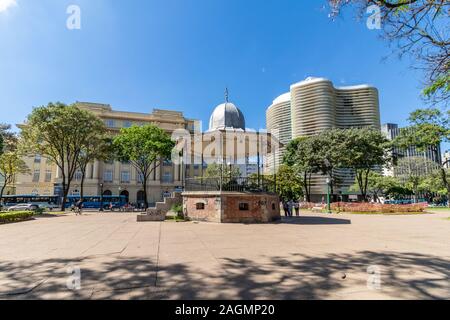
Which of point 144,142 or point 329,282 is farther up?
point 144,142

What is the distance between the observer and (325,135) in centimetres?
4231

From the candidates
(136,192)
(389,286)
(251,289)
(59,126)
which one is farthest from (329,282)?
(136,192)

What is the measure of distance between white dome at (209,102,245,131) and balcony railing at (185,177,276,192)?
140 inches

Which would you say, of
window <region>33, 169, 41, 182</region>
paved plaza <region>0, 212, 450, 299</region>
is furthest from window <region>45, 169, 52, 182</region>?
paved plaza <region>0, 212, 450, 299</region>

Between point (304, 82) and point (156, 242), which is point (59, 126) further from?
point (304, 82)

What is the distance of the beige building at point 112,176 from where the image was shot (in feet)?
188

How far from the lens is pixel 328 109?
6931 centimetres

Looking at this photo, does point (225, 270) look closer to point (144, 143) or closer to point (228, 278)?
point (228, 278)

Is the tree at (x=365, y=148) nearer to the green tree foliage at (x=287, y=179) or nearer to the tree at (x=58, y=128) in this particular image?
the green tree foliage at (x=287, y=179)

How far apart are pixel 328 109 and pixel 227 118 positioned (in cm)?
6045

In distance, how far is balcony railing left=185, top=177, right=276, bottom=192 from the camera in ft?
52.3

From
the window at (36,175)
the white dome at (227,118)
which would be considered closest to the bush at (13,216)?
the white dome at (227,118)

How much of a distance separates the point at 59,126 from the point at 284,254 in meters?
31.2

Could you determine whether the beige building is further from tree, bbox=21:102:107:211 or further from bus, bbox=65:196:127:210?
tree, bbox=21:102:107:211
